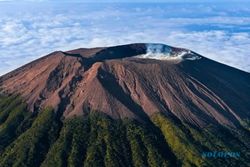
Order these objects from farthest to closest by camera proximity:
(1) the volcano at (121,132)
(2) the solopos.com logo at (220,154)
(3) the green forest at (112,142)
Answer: (2) the solopos.com logo at (220,154) < (1) the volcano at (121,132) < (3) the green forest at (112,142)

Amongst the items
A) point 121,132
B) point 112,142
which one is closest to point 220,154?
point 121,132

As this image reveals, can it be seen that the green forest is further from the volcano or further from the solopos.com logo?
the solopos.com logo

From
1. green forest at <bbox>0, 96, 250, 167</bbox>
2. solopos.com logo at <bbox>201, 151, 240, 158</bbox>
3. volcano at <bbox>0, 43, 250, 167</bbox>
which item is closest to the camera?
green forest at <bbox>0, 96, 250, 167</bbox>

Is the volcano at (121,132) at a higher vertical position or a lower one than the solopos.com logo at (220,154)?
higher

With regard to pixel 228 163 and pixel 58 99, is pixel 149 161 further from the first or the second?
pixel 58 99

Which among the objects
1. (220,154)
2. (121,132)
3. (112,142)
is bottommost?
(220,154)

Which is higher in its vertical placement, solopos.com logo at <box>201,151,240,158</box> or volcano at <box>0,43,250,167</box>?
volcano at <box>0,43,250,167</box>

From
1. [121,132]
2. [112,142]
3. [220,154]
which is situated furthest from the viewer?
[121,132]

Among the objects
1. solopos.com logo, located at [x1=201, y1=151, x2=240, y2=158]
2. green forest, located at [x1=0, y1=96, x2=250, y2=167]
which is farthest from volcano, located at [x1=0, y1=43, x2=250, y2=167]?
solopos.com logo, located at [x1=201, y1=151, x2=240, y2=158]

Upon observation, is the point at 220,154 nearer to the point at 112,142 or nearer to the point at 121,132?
the point at 121,132

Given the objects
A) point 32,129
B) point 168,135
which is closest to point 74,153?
point 32,129

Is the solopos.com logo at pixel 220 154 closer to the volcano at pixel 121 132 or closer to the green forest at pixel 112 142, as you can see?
the volcano at pixel 121 132

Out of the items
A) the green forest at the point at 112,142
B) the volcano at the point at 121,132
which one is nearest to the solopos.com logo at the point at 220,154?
the volcano at the point at 121,132
